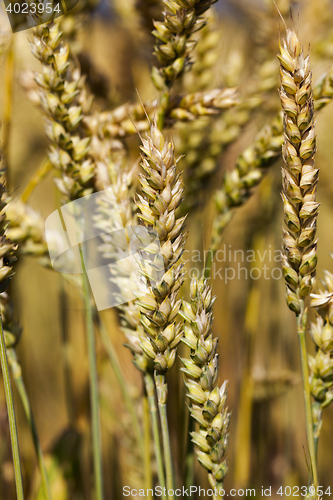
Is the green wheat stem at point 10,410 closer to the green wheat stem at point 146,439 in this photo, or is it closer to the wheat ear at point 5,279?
the wheat ear at point 5,279

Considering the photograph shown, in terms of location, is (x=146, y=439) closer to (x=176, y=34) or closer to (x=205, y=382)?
(x=205, y=382)

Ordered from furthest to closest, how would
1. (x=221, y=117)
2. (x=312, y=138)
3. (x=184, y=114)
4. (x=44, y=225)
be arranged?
1. (x=221, y=117)
2. (x=44, y=225)
3. (x=184, y=114)
4. (x=312, y=138)

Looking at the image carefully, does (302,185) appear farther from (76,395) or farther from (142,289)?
(76,395)

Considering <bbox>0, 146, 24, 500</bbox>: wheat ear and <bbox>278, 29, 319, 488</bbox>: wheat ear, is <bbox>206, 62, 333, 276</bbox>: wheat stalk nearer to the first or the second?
<bbox>278, 29, 319, 488</bbox>: wheat ear

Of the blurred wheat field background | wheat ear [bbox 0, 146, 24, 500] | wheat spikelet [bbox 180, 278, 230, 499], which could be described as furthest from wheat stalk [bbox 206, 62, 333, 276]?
wheat ear [bbox 0, 146, 24, 500]

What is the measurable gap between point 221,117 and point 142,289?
1.67 ft

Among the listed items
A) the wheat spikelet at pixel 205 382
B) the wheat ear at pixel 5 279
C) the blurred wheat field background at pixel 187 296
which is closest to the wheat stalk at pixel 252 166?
the blurred wheat field background at pixel 187 296

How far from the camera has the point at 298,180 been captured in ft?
1.05

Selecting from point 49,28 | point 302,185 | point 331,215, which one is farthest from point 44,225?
point 331,215

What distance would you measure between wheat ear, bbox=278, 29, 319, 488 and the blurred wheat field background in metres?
0.11

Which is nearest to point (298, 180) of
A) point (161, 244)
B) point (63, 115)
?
point (161, 244)

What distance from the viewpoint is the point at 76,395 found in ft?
2.37

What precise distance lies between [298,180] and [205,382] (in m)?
0.20

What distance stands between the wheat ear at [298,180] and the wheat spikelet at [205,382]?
0.09 metres
